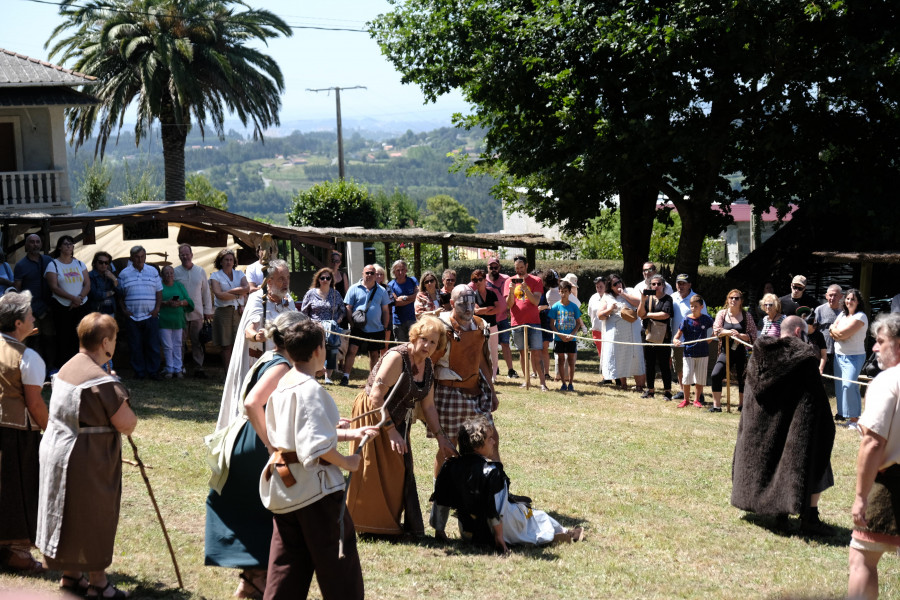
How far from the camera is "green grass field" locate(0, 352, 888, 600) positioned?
21.2ft

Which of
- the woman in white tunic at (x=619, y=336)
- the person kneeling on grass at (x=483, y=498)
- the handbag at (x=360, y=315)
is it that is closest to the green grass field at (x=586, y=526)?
the person kneeling on grass at (x=483, y=498)

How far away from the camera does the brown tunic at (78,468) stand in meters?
5.34

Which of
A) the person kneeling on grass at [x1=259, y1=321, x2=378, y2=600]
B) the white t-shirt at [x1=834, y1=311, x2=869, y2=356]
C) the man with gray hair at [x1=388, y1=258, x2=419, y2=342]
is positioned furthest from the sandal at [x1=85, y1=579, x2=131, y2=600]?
the white t-shirt at [x1=834, y1=311, x2=869, y2=356]

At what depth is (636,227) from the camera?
2202 cm

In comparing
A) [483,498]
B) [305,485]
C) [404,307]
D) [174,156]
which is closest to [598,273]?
[174,156]

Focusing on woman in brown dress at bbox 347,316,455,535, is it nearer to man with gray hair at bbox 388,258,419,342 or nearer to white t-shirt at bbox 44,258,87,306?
white t-shirt at bbox 44,258,87,306

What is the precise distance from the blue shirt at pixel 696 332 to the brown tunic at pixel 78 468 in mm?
9946

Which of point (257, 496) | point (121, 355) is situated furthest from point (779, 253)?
point (257, 496)

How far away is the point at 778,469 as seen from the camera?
7840 millimetres

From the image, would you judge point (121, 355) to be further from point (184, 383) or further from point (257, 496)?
point (257, 496)

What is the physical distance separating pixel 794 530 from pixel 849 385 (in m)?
5.24

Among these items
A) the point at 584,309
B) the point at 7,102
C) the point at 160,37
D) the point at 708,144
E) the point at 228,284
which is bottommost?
the point at 584,309

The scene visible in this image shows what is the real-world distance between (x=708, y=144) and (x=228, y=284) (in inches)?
382

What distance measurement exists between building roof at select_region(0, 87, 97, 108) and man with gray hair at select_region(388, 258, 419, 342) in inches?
553
